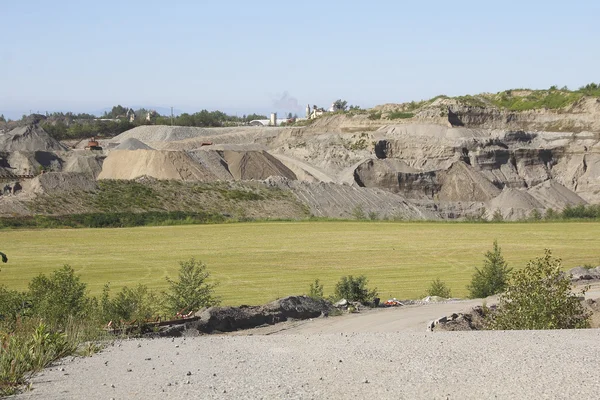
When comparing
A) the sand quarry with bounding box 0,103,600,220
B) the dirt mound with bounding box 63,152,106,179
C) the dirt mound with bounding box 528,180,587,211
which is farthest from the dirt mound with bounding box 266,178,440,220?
the dirt mound with bounding box 63,152,106,179

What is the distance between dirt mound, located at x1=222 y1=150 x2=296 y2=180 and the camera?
84438mm

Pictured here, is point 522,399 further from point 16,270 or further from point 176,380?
point 16,270

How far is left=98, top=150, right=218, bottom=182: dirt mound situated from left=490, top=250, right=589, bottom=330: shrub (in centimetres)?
6242

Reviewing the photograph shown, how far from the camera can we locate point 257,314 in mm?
19391

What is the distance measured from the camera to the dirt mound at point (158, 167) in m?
79.4

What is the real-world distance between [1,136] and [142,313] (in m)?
95.9

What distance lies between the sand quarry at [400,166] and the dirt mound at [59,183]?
7068mm

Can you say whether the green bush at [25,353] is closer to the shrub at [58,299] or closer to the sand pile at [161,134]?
the shrub at [58,299]

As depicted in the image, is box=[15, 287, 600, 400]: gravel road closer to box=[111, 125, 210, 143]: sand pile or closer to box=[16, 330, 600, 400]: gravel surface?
box=[16, 330, 600, 400]: gravel surface

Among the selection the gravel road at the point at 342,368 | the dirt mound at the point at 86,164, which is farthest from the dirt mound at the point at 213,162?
the gravel road at the point at 342,368

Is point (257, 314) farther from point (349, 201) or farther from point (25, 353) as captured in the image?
point (349, 201)

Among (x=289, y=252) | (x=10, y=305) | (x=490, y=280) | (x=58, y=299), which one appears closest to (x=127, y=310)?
(x=58, y=299)

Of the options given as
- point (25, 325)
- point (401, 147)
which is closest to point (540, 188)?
point (401, 147)

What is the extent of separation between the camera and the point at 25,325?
41.3 feet
